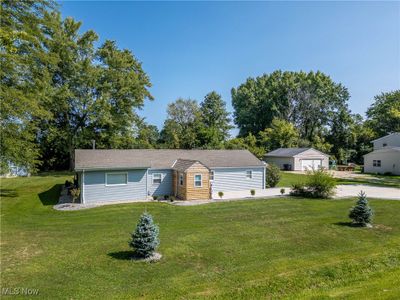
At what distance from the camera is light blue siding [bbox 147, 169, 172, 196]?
2169cm

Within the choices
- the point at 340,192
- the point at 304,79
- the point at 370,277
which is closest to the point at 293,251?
the point at 370,277

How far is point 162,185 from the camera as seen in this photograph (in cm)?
2209

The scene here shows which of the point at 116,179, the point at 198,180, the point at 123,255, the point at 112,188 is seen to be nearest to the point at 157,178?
the point at 116,179

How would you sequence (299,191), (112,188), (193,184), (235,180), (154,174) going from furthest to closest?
1. (235,180)
2. (299,191)
3. (154,174)
4. (193,184)
5. (112,188)

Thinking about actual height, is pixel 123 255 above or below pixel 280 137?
below

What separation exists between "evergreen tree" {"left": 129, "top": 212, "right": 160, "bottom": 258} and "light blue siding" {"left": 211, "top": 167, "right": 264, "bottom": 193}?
14396mm

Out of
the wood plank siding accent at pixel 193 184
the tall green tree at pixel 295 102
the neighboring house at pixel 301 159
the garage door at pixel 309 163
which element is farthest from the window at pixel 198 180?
the tall green tree at pixel 295 102

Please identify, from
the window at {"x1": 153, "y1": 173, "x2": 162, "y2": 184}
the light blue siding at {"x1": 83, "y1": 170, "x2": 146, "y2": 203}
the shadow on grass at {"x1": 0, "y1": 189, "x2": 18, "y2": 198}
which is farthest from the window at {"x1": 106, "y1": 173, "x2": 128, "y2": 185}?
the shadow on grass at {"x1": 0, "y1": 189, "x2": 18, "y2": 198}

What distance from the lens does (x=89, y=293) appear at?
6.88 meters

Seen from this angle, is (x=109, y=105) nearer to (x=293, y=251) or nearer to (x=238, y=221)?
(x=238, y=221)

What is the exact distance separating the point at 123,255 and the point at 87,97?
30190mm

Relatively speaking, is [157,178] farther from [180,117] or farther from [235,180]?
[180,117]

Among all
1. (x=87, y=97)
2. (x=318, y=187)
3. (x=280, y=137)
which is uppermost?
(x=87, y=97)

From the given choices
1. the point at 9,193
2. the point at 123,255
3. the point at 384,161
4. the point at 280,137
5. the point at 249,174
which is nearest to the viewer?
the point at 123,255
